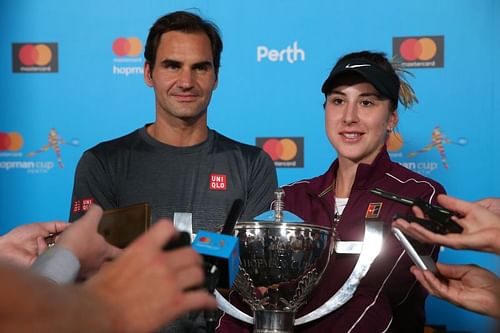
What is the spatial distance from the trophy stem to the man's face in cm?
96

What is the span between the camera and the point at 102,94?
11.8 ft

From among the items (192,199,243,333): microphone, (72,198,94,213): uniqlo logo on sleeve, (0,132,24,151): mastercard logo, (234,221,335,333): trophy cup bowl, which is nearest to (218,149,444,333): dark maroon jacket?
(234,221,335,333): trophy cup bowl

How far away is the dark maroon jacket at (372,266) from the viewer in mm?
1775

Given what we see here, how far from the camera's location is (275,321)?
1.72m

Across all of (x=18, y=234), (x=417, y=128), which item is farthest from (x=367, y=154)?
(x=417, y=128)

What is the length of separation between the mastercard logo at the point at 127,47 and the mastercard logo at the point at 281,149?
2.28ft

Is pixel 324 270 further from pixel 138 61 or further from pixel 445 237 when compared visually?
pixel 138 61

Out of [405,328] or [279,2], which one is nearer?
[405,328]

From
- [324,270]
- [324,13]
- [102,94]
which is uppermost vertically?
[324,13]

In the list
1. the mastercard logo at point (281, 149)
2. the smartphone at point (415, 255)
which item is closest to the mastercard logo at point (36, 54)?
the mastercard logo at point (281, 149)

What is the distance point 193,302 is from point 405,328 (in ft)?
3.95

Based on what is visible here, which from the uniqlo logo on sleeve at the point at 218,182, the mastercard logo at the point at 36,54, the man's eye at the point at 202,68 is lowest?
the uniqlo logo on sleeve at the point at 218,182

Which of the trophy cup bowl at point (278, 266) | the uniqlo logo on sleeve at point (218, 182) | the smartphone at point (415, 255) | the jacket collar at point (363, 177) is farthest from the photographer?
the uniqlo logo on sleeve at point (218, 182)

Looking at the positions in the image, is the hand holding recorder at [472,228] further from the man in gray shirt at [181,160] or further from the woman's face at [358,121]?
the man in gray shirt at [181,160]
